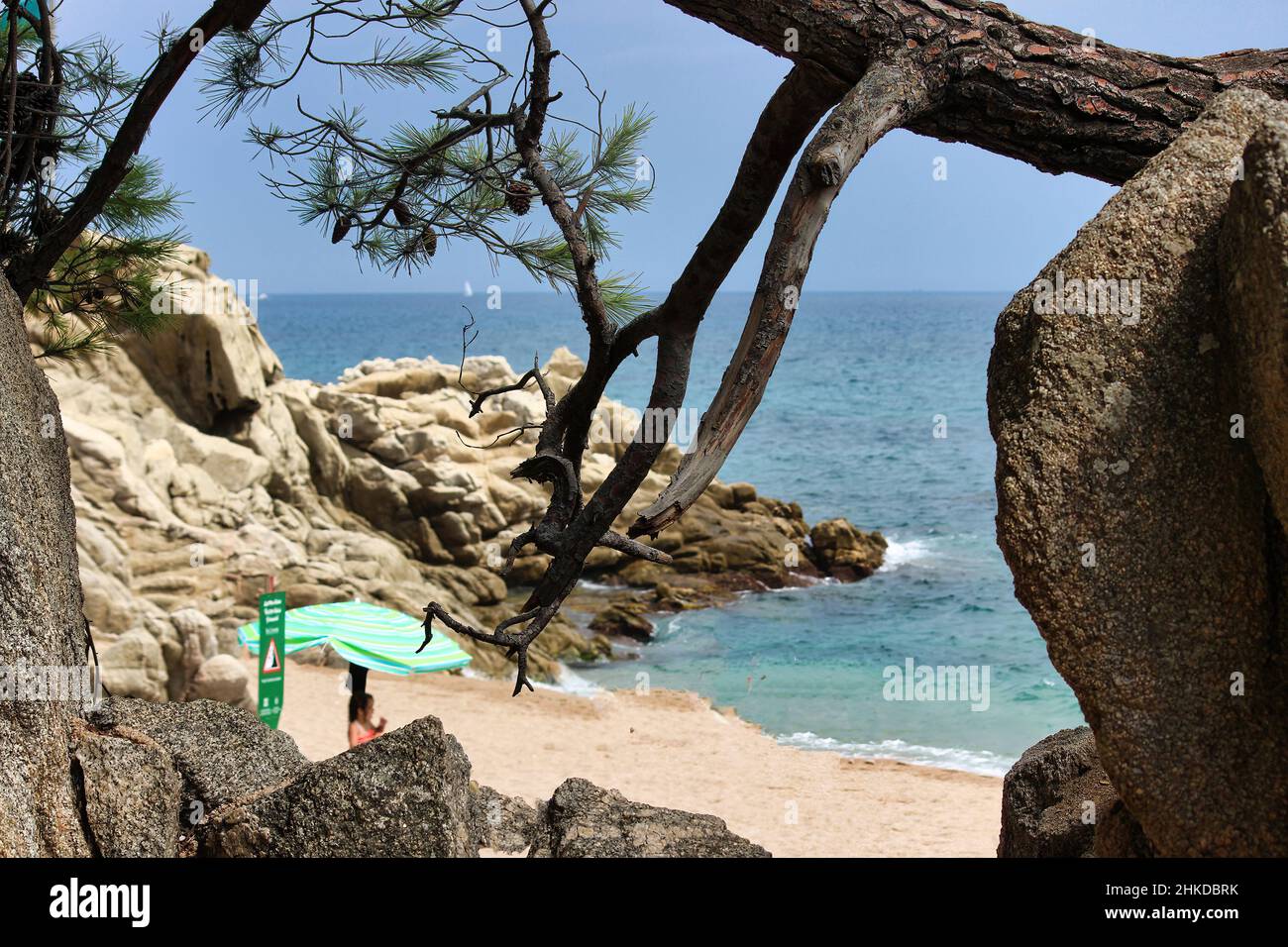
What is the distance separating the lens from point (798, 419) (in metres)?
49.3

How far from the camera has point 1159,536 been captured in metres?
2.47

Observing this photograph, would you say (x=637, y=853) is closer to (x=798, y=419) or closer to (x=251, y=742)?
(x=251, y=742)

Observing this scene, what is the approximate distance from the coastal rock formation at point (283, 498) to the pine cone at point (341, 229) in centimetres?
693

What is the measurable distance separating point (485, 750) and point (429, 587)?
4.32 meters

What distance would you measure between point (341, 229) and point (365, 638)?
543cm

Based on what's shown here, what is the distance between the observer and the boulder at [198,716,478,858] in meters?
3.68

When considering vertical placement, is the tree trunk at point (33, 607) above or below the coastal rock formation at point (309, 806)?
above

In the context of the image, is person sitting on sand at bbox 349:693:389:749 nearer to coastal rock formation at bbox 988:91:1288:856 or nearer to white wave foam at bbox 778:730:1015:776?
coastal rock formation at bbox 988:91:1288:856

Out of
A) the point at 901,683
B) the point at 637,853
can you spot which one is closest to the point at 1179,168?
the point at 637,853

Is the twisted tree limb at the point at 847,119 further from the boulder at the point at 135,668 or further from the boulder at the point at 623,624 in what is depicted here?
the boulder at the point at 623,624

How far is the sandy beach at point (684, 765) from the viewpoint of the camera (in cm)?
1030

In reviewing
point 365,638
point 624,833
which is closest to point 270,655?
point 365,638
